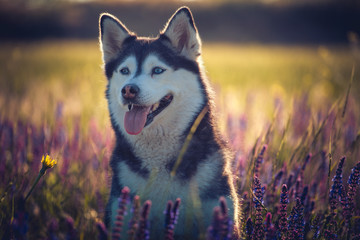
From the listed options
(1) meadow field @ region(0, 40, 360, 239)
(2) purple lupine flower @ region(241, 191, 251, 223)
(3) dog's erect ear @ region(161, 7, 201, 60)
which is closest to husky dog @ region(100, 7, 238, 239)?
(3) dog's erect ear @ region(161, 7, 201, 60)

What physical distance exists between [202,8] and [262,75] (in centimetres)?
2547

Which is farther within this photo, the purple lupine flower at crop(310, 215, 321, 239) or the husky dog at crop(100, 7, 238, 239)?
the husky dog at crop(100, 7, 238, 239)

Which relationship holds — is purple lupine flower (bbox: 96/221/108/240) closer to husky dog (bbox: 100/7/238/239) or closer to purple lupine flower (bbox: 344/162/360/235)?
husky dog (bbox: 100/7/238/239)

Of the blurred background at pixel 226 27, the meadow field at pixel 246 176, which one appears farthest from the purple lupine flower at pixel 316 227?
the blurred background at pixel 226 27

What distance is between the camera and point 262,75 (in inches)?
561

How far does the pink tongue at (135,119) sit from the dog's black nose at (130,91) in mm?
221

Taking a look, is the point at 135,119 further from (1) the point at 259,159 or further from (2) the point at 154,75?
(1) the point at 259,159

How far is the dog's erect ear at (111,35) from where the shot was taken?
11.0 ft

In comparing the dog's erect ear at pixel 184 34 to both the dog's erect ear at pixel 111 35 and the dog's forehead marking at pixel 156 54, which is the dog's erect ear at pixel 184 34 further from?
the dog's erect ear at pixel 111 35

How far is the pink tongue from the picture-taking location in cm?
285

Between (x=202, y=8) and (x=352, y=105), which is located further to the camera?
(x=202, y=8)

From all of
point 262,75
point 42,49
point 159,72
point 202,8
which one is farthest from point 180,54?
point 202,8

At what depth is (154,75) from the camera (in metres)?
3.13

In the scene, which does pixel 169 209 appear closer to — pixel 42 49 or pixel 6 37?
pixel 42 49
